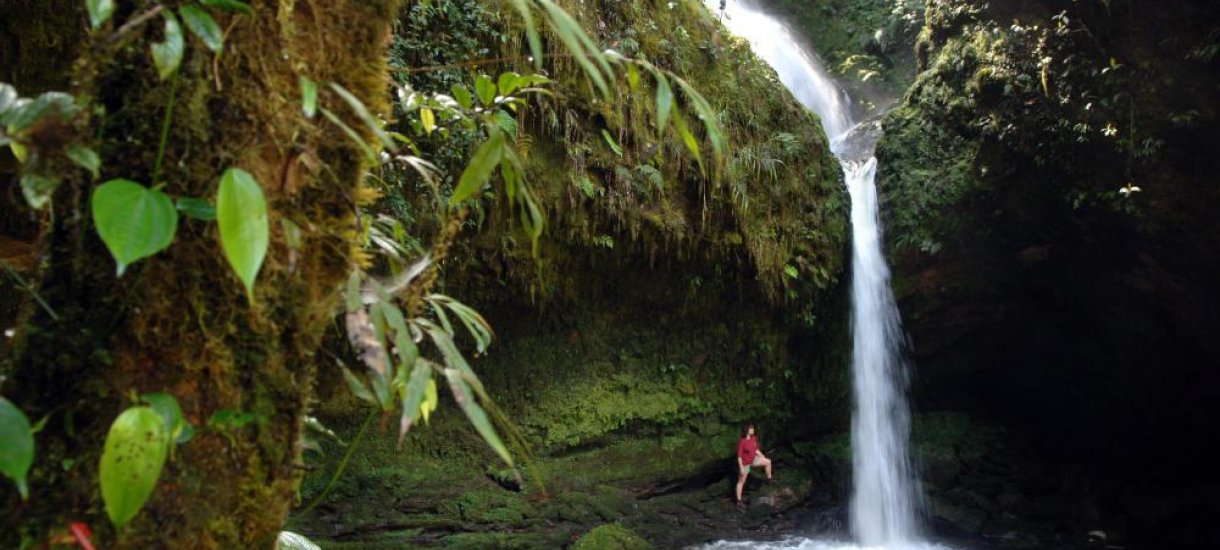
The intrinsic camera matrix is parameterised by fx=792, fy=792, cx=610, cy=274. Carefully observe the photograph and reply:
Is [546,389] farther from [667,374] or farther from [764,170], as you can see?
[764,170]

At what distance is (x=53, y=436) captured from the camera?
874 millimetres

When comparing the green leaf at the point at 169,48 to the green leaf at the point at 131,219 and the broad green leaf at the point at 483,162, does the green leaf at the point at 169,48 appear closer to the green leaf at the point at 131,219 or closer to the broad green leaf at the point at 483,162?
the green leaf at the point at 131,219

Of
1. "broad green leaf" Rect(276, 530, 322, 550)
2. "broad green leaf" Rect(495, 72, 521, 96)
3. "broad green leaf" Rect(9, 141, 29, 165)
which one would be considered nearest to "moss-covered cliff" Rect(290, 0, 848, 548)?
"broad green leaf" Rect(276, 530, 322, 550)

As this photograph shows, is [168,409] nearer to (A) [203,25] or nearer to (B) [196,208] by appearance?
(B) [196,208]

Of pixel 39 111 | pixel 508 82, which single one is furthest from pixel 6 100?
pixel 508 82

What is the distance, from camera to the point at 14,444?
75 cm

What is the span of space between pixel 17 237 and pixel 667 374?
19.0 ft

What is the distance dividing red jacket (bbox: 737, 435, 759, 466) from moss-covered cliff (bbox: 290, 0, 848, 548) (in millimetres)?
331

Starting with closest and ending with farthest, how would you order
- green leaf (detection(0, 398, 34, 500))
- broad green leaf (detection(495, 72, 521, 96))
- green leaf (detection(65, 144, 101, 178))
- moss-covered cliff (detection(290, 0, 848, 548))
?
green leaf (detection(0, 398, 34, 500)) < green leaf (detection(65, 144, 101, 178)) < broad green leaf (detection(495, 72, 521, 96)) < moss-covered cliff (detection(290, 0, 848, 548))

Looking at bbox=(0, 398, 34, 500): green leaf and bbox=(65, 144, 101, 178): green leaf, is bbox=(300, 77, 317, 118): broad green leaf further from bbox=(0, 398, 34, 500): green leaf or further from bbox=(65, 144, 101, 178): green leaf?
bbox=(0, 398, 34, 500): green leaf

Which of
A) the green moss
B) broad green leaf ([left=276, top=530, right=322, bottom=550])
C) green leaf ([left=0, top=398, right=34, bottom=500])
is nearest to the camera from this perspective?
green leaf ([left=0, top=398, right=34, bottom=500])

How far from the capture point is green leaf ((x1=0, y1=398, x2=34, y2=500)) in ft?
2.41

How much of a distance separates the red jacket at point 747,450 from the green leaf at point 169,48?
7.93 m

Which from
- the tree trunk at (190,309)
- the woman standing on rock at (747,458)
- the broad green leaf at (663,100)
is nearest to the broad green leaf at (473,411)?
the tree trunk at (190,309)
